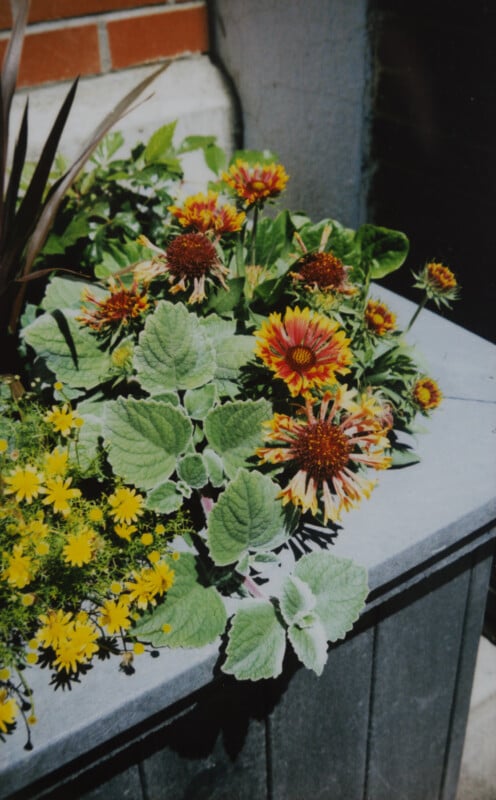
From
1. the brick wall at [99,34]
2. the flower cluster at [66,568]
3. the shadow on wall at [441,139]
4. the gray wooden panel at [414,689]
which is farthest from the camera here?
the brick wall at [99,34]

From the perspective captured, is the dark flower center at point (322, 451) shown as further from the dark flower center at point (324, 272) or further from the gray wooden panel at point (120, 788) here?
the gray wooden panel at point (120, 788)

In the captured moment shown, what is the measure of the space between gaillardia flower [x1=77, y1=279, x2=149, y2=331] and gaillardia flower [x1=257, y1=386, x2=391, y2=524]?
0.24 m

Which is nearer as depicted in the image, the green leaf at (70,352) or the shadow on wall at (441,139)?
the green leaf at (70,352)

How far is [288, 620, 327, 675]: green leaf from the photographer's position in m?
0.71

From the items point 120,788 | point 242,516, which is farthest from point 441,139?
point 120,788

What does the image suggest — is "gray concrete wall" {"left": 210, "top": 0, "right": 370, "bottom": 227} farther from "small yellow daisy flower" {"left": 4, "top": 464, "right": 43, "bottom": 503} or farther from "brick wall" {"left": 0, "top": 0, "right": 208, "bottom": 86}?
"small yellow daisy flower" {"left": 4, "top": 464, "right": 43, "bottom": 503}

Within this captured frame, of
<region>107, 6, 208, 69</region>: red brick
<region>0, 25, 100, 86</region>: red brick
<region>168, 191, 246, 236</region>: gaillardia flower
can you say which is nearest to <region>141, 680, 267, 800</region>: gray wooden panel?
<region>168, 191, 246, 236</region>: gaillardia flower

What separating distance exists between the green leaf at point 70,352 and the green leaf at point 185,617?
10.7 inches

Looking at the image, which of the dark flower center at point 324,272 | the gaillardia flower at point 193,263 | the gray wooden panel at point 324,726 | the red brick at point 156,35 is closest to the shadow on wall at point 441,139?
the red brick at point 156,35

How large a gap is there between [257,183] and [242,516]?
46 centimetres

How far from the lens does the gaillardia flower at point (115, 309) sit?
0.87 meters

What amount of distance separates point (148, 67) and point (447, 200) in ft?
2.29

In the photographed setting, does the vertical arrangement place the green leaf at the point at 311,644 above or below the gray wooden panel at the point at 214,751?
above

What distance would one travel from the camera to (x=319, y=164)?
4.88 ft
